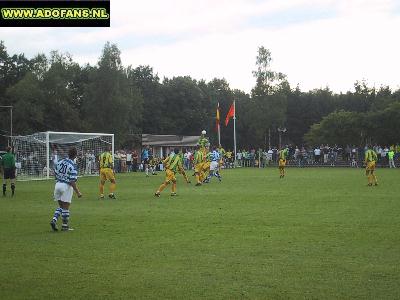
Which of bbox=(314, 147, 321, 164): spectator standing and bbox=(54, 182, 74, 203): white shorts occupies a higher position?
bbox=(314, 147, 321, 164): spectator standing

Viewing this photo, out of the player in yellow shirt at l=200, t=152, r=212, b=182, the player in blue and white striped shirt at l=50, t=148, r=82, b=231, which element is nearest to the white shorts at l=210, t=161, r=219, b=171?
the player in yellow shirt at l=200, t=152, r=212, b=182

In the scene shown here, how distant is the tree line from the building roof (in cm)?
221

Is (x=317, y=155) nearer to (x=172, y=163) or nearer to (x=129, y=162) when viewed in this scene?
(x=129, y=162)

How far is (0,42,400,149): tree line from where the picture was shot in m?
60.3

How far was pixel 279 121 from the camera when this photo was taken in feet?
234

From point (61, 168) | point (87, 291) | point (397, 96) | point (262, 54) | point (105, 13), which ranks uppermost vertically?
point (262, 54)

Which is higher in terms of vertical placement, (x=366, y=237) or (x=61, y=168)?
(x=61, y=168)

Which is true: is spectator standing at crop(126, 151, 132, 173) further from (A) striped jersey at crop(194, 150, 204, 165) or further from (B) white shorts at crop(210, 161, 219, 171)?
(A) striped jersey at crop(194, 150, 204, 165)

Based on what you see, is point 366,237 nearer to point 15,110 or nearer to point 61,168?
point 61,168

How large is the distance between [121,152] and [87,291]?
4178cm

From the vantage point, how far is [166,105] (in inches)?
3231

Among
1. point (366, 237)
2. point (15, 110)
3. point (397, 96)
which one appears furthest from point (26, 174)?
point (397, 96)

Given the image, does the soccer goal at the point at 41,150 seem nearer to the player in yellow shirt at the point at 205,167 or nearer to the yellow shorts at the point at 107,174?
the player in yellow shirt at the point at 205,167

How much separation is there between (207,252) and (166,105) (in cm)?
7251
